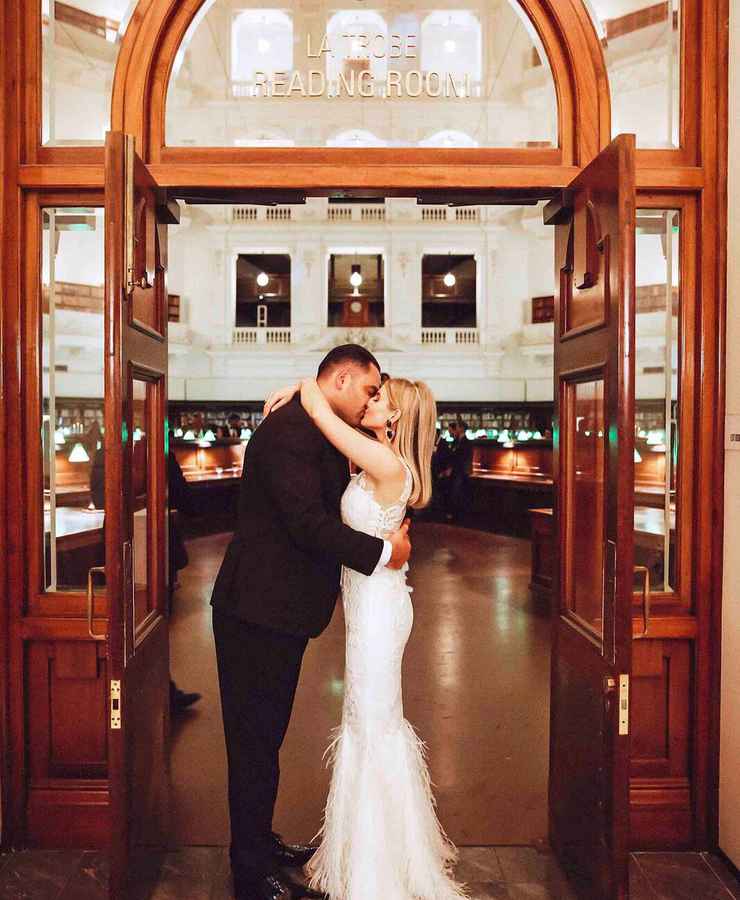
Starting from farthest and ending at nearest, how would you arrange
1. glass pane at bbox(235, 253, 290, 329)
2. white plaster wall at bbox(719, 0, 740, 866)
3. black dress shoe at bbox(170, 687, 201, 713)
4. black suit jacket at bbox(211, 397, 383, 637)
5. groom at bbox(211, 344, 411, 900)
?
glass pane at bbox(235, 253, 290, 329) < black dress shoe at bbox(170, 687, 201, 713) < white plaster wall at bbox(719, 0, 740, 866) < groom at bbox(211, 344, 411, 900) < black suit jacket at bbox(211, 397, 383, 637)

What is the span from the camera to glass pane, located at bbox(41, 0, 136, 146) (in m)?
3.05

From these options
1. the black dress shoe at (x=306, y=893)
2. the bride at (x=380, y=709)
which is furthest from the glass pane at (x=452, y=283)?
the black dress shoe at (x=306, y=893)

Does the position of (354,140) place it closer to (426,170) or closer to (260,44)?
(426,170)

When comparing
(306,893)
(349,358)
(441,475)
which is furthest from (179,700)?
(441,475)

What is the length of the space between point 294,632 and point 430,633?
3.72 m

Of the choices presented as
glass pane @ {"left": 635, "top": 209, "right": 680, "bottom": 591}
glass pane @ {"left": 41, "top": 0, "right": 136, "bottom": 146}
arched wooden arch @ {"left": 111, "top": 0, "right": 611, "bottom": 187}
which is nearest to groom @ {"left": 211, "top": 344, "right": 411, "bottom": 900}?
arched wooden arch @ {"left": 111, "top": 0, "right": 611, "bottom": 187}

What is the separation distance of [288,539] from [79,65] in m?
2.11

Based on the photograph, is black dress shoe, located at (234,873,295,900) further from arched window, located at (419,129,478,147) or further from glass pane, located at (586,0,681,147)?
glass pane, located at (586,0,681,147)

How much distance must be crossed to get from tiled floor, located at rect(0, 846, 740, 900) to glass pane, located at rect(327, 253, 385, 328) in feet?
58.1

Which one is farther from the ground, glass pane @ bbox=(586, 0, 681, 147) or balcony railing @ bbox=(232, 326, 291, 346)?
balcony railing @ bbox=(232, 326, 291, 346)

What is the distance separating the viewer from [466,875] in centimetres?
286

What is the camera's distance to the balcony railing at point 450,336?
1980 centimetres

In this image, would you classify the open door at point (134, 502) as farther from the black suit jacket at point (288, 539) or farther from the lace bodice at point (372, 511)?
the lace bodice at point (372, 511)

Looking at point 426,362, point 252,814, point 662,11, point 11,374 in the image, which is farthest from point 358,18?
point 426,362
